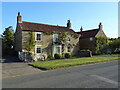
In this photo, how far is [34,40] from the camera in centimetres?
2189

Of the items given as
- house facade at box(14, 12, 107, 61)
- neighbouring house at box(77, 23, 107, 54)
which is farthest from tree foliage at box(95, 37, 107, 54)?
house facade at box(14, 12, 107, 61)

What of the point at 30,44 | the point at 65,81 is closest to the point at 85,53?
the point at 30,44

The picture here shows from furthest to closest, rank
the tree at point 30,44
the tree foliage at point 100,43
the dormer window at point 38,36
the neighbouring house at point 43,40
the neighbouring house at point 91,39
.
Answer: the neighbouring house at point 91,39 < the tree foliage at point 100,43 < the dormer window at point 38,36 < the neighbouring house at point 43,40 < the tree at point 30,44

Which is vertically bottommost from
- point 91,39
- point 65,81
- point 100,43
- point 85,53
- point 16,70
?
point 16,70

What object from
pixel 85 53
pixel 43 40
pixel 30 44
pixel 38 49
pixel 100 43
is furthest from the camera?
pixel 100 43

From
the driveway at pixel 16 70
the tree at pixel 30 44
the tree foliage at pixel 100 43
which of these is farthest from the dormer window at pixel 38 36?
the tree foliage at pixel 100 43

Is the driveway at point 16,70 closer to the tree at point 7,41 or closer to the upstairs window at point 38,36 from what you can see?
the upstairs window at point 38,36

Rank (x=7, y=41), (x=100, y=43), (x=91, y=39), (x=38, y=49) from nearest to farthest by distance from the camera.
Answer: (x=38, y=49) < (x=100, y=43) < (x=91, y=39) < (x=7, y=41)

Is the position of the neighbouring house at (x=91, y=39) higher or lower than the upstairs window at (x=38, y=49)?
higher

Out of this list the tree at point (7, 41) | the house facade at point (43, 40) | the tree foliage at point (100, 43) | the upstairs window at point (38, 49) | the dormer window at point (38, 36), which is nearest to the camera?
the house facade at point (43, 40)

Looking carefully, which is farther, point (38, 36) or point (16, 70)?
point (38, 36)

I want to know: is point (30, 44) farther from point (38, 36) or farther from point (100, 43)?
point (100, 43)

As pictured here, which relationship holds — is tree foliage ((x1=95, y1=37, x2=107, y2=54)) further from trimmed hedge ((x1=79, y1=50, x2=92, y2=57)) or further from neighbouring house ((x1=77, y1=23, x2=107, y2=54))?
trimmed hedge ((x1=79, y1=50, x2=92, y2=57))

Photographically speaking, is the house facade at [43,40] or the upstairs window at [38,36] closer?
the house facade at [43,40]
